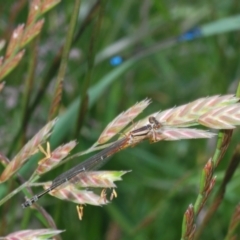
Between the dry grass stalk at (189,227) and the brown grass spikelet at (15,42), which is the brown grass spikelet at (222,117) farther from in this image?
the brown grass spikelet at (15,42)

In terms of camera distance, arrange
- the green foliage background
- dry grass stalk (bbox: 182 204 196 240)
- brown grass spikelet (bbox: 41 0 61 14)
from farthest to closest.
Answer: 1. the green foliage background
2. brown grass spikelet (bbox: 41 0 61 14)
3. dry grass stalk (bbox: 182 204 196 240)

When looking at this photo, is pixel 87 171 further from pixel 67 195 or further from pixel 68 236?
pixel 68 236

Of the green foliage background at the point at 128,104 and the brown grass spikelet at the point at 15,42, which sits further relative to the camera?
the green foliage background at the point at 128,104

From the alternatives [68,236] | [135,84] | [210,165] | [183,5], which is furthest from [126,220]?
[183,5]

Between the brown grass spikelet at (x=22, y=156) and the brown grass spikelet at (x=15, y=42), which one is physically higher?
the brown grass spikelet at (x=15, y=42)

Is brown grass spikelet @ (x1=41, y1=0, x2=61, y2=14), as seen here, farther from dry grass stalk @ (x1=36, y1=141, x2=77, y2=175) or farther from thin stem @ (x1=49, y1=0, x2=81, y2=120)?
dry grass stalk @ (x1=36, y1=141, x2=77, y2=175)

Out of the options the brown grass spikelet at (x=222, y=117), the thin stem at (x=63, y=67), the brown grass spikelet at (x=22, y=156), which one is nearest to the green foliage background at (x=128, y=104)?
the thin stem at (x=63, y=67)

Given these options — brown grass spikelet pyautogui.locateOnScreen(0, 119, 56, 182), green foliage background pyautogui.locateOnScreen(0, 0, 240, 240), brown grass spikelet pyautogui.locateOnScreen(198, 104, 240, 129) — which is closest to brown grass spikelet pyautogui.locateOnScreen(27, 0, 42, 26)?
brown grass spikelet pyautogui.locateOnScreen(0, 119, 56, 182)
